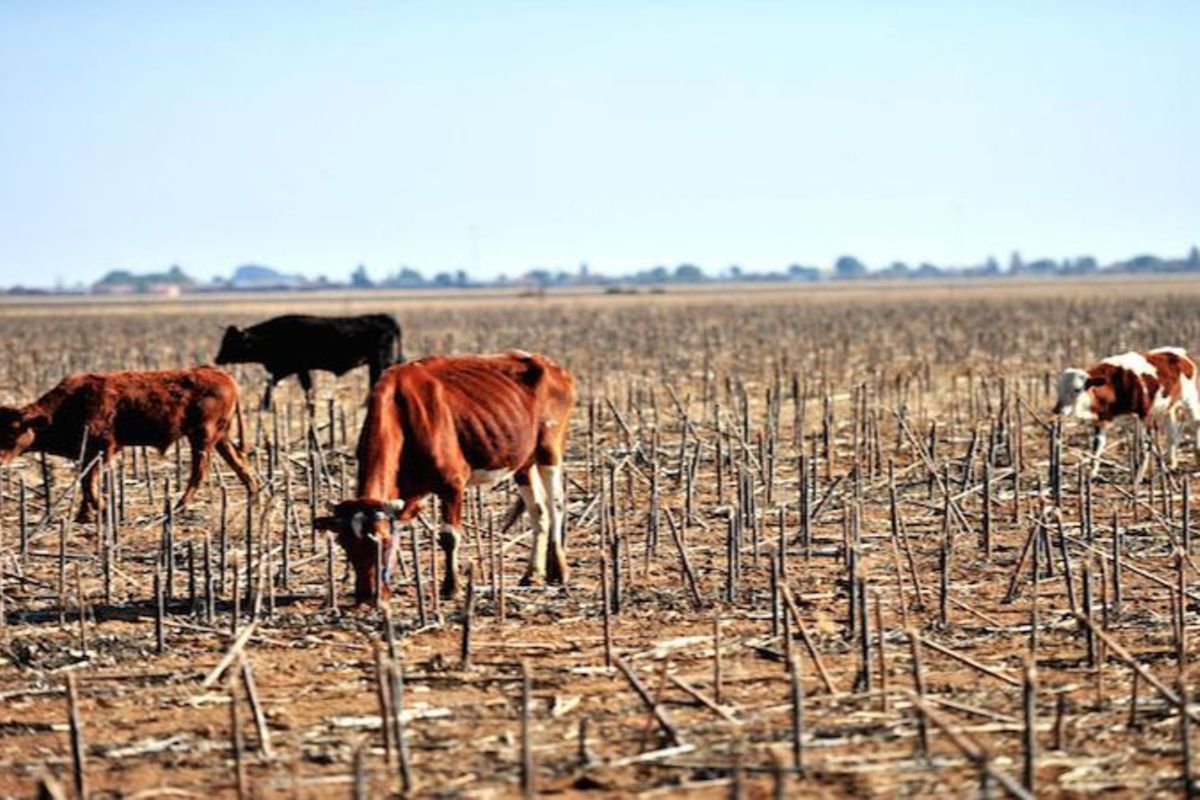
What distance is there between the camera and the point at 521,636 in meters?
10.3

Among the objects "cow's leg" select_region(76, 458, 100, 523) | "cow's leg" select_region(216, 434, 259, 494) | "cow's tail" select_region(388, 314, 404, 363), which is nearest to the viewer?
"cow's leg" select_region(76, 458, 100, 523)

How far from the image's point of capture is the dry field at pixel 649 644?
7.63m

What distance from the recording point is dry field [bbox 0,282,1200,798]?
763 cm

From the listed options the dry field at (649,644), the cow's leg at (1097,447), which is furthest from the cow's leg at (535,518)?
the cow's leg at (1097,447)

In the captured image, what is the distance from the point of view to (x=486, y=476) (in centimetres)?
1221

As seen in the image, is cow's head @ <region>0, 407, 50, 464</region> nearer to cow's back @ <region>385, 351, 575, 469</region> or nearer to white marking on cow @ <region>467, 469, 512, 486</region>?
cow's back @ <region>385, 351, 575, 469</region>

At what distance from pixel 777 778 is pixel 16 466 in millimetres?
13221

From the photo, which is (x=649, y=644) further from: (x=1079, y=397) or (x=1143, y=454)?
(x=1079, y=397)

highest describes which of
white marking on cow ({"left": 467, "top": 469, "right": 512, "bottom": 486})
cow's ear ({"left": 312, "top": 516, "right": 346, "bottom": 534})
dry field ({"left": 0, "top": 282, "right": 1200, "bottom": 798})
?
white marking on cow ({"left": 467, "top": 469, "right": 512, "bottom": 486})

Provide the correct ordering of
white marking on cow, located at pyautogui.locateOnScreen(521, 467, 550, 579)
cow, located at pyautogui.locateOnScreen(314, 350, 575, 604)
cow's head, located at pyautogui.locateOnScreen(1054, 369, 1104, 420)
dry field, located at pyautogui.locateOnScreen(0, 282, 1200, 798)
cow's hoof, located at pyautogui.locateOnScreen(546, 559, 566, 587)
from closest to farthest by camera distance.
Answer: dry field, located at pyautogui.locateOnScreen(0, 282, 1200, 798)
cow, located at pyautogui.locateOnScreen(314, 350, 575, 604)
cow's hoof, located at pyautogui.locateOnScreen(546, 559, 566, 587)
white marking on cow, located at pyautogui.locateOnScreen(521, 467, 550, 579)
cow's head, located at pyautogui.locateOnScreen(1054, 369, 1104, 420)

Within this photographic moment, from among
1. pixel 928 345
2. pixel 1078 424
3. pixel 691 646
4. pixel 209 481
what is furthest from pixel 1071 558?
pixel 928 345

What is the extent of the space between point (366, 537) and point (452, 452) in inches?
47.2

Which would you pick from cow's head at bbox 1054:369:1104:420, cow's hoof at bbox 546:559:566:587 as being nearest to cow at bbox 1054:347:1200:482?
cow's head at bbox 1054:369:1104:420

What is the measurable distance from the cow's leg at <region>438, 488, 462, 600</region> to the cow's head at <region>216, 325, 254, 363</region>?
15.2 metres
